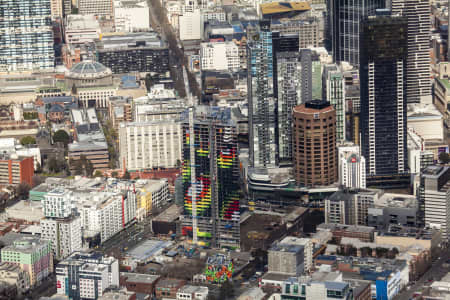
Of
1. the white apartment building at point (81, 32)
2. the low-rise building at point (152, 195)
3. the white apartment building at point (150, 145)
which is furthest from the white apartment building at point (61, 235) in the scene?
the white apartment building at point (81, 32)

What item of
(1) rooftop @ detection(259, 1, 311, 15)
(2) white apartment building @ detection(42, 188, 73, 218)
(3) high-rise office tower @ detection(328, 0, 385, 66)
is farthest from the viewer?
(1) rooftop @ detection(259, 1, 311, 15)

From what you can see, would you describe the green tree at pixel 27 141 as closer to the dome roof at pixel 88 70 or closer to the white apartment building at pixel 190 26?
the dome roof at pixel 88 70

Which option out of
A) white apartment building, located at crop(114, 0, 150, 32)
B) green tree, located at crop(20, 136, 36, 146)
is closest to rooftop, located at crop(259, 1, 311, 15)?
Result: white apartment building, located at crop(114, 0, 150, 32)

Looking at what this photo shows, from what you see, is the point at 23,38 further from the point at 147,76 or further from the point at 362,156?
the point at 362,156

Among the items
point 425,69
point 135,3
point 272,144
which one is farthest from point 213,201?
point 135,3

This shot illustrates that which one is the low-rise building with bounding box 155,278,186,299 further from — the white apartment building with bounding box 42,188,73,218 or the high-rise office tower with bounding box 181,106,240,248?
the white apartment building with bounding box 42,188,73,218

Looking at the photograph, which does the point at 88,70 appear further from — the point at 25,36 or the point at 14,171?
the point at 14,171

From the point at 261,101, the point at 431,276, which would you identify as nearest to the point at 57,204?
the point at 261,101
